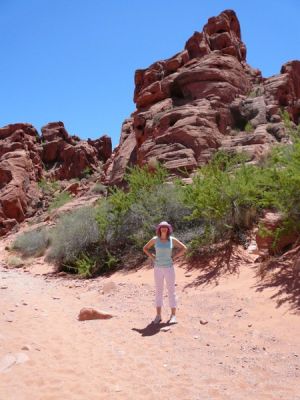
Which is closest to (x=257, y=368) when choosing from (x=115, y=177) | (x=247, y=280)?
(x=247, y=280)

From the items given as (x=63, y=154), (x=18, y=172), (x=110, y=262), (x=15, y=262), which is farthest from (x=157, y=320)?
(x=63, y=154)

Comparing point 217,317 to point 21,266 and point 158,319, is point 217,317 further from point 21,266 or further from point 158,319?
point 21,266

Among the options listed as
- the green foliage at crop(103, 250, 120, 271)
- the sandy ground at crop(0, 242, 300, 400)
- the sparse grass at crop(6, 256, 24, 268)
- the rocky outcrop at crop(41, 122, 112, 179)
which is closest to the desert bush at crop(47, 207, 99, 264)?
the green foliage at crop(103, 250, 120, 271)

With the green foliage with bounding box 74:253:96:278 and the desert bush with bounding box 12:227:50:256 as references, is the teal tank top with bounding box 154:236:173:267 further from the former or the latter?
the desert bush with bounding box 12:227:50:256

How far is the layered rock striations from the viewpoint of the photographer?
32.6 m

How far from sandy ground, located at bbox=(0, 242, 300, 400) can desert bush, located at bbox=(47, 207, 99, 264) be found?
4.24m

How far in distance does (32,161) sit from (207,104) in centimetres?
2340

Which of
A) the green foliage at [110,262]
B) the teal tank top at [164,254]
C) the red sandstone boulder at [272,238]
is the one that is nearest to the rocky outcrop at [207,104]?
the green foliage at [110,262]

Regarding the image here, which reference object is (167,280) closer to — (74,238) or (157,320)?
(157,320)

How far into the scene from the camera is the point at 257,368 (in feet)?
15.8

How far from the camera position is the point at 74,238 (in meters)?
14.1

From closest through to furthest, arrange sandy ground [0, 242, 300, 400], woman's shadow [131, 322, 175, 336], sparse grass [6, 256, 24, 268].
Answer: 1. sandy ground [0, 242, 300, 400]
2. woman's shadow [131, 322, 175, 336]
3. sparse grass [6, 256, 24, 268]

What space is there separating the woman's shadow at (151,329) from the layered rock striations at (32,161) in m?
26.3

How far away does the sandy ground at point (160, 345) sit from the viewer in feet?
13.9
